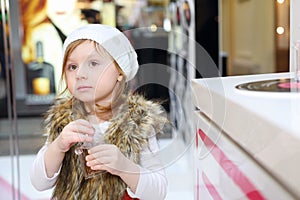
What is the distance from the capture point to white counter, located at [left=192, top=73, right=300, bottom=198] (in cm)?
41

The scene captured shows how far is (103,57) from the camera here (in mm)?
868

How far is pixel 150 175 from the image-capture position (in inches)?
34.2

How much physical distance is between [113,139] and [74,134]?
0.22 ft

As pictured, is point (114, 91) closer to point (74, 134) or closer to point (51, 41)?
point (74, 134)

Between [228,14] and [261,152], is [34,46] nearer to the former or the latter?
[228,14]

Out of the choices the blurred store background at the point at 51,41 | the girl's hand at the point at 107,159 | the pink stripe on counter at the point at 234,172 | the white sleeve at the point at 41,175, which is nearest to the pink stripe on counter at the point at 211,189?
the pink stripe on counter at the point at 234,172

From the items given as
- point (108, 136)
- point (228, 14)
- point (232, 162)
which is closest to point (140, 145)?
point (108, 136)

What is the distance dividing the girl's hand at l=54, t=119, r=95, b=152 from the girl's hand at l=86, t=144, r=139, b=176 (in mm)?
24

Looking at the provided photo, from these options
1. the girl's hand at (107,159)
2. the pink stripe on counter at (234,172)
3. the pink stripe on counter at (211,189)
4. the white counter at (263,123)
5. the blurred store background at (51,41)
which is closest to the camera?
the white counter at (263,123)

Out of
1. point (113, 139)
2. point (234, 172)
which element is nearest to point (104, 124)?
point (113, 139)

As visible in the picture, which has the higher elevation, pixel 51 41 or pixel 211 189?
pixel 51 41

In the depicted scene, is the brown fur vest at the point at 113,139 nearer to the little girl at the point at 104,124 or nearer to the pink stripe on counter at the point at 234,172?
the little girl at the point at 104,124

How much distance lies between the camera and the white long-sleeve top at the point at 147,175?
0.86 metres

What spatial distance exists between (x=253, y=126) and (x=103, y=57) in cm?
43
